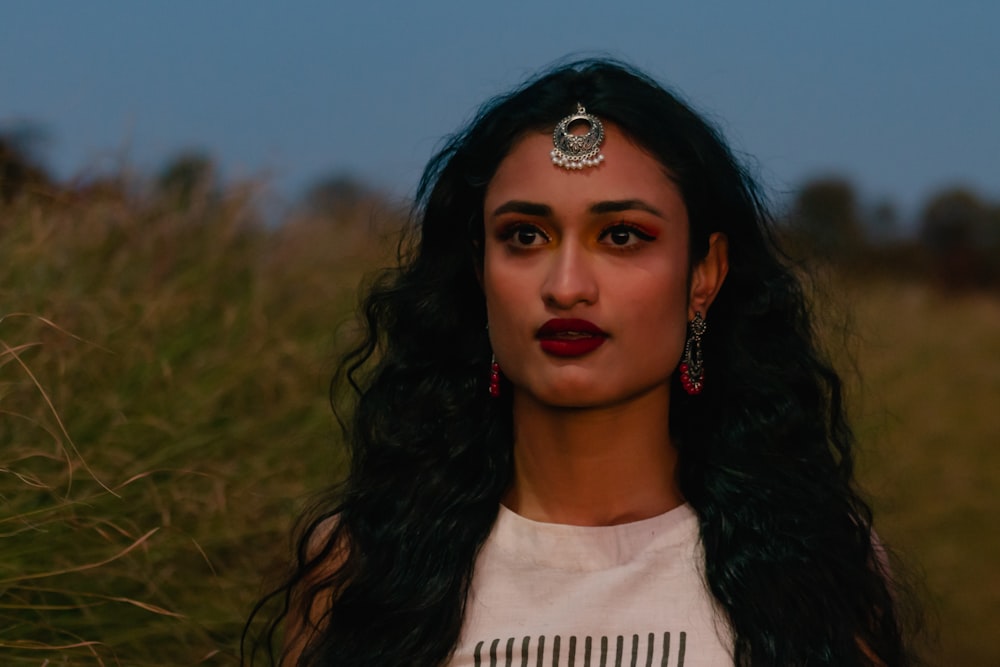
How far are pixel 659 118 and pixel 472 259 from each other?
634 millimetres

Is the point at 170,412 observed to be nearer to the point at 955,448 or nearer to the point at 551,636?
the point at 551,636

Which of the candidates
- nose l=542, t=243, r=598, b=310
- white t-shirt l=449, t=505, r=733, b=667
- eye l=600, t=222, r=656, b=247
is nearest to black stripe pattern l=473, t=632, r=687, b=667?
white t-shirt l=449, t=505, r=733, b=667

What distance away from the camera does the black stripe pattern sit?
2891mm

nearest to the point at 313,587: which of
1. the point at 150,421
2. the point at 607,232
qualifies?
the point at 607,232

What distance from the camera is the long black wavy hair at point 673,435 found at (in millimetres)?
3045

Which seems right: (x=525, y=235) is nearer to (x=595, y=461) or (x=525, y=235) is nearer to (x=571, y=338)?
(x=571, y=338)

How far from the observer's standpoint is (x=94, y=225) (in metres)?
6.07

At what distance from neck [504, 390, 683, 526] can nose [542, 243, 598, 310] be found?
0.31 metres

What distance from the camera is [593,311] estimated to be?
2.89m

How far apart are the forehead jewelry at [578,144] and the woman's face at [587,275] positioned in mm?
20

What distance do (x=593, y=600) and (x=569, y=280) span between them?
699 millimetres

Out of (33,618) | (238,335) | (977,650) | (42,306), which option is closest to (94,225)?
(238,335)

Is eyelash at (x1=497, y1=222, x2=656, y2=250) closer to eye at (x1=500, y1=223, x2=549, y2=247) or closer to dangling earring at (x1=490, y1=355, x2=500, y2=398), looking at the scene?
eye at (x1=500, y1=223, x2=549, y2=247)

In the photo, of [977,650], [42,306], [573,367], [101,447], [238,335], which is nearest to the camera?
[573,367]
